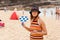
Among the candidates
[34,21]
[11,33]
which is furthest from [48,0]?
[34,21]

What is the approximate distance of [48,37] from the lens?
7.28 meters

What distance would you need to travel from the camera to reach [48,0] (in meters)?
26.9

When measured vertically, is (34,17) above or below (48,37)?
above

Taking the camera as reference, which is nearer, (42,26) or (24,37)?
(42,26)

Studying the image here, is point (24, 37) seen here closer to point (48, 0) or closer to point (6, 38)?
point (6, 38)

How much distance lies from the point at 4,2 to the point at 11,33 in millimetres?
19050

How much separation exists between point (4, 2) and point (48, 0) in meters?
4.74

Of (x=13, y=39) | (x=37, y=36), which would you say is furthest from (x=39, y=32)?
(x=13, y=39)

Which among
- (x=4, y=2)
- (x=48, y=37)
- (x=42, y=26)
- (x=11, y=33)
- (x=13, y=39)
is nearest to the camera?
(x=42, y=26)

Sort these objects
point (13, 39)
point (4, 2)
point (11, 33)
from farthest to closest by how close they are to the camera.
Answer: point (4, 2) → point (11, 33) → point (13, 39)

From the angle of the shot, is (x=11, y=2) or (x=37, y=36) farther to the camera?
(x=11, y=2)

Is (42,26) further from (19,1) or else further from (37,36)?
(19,1)

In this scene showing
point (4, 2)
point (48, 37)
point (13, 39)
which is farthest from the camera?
point (4, 2)

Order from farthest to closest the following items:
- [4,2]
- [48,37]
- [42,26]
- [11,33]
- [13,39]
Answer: [4,2] < [11,33] < [48,37] < [13,39] < [42,26]
